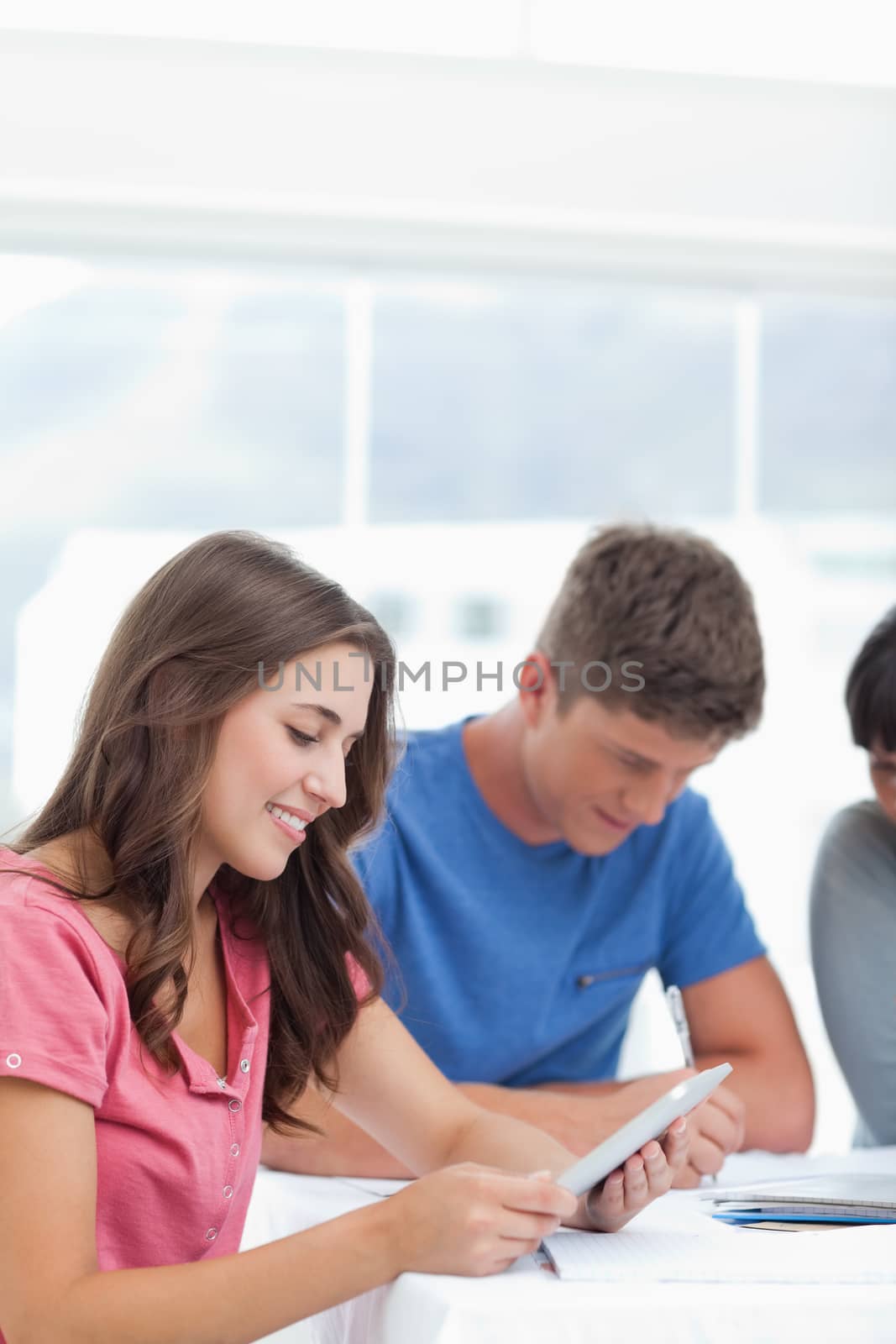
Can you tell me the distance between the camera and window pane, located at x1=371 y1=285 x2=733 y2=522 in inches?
111

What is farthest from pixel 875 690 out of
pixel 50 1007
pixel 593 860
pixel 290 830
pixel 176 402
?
pixel 176 402

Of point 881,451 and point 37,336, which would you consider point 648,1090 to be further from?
point 881,451

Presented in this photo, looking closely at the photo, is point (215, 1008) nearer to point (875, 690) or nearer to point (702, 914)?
point (702, 914)

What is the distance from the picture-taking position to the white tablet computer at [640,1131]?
92 centimetres

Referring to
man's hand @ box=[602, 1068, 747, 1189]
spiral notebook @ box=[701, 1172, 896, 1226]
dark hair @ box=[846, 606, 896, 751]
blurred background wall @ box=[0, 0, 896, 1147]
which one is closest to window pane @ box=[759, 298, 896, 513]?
blurred background wall @ box=[0, 0, 896, 1147]

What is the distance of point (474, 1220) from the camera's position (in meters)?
0.88

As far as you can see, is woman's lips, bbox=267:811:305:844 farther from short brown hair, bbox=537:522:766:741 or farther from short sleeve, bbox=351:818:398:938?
short brown hair, bbox=537:522:766:741

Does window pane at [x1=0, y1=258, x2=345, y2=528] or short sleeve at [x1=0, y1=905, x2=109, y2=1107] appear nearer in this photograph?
short sleeve at [x1=0, y1=905, x2=109, y2=1107]

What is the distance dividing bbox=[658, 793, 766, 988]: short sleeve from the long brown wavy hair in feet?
2.04

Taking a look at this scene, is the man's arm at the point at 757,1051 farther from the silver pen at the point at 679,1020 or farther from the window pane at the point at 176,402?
the window pane at the point at 176,402

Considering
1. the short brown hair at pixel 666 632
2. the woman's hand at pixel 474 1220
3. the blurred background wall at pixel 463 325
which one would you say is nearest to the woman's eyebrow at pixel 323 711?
the woman's hand at pixel 474 1220

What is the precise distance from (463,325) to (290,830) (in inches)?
75.1

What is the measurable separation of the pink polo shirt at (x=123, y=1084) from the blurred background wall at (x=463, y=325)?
1.06 m

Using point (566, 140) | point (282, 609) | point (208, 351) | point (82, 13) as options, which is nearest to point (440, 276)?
point (566, 140)
